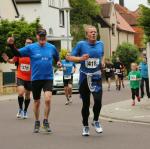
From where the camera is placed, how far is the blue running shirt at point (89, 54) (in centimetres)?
1131

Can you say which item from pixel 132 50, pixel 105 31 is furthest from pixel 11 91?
pixel 105 31

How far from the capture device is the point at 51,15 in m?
52.0

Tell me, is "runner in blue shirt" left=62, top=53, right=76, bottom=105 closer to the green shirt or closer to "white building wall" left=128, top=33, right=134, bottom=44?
the green shirt

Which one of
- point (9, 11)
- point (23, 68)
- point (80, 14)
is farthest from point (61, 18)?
point (23, 68)

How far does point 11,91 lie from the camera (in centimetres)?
3362

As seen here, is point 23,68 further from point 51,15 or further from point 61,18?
point 61,18

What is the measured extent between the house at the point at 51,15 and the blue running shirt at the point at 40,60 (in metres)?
35.8

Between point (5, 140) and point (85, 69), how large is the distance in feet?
6.34

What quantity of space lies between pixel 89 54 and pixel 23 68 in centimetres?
361

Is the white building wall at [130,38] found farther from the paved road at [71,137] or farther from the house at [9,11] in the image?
the paved road at [71,137]

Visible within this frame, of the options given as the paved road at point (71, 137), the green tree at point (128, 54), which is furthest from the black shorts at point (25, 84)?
the green tree at point (128, 54)

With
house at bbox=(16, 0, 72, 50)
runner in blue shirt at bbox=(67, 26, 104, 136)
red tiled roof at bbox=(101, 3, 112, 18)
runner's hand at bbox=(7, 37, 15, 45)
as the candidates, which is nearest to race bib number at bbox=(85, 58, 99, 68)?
runner in blue shirt at bbox=(67, 26, 104, 136)

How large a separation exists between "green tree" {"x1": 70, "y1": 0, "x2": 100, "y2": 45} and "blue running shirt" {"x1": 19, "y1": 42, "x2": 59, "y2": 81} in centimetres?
4877

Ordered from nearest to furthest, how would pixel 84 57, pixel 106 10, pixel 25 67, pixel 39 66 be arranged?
pixel 84 57
pixel 39 66
pixel 25 67
pixel 106 10
